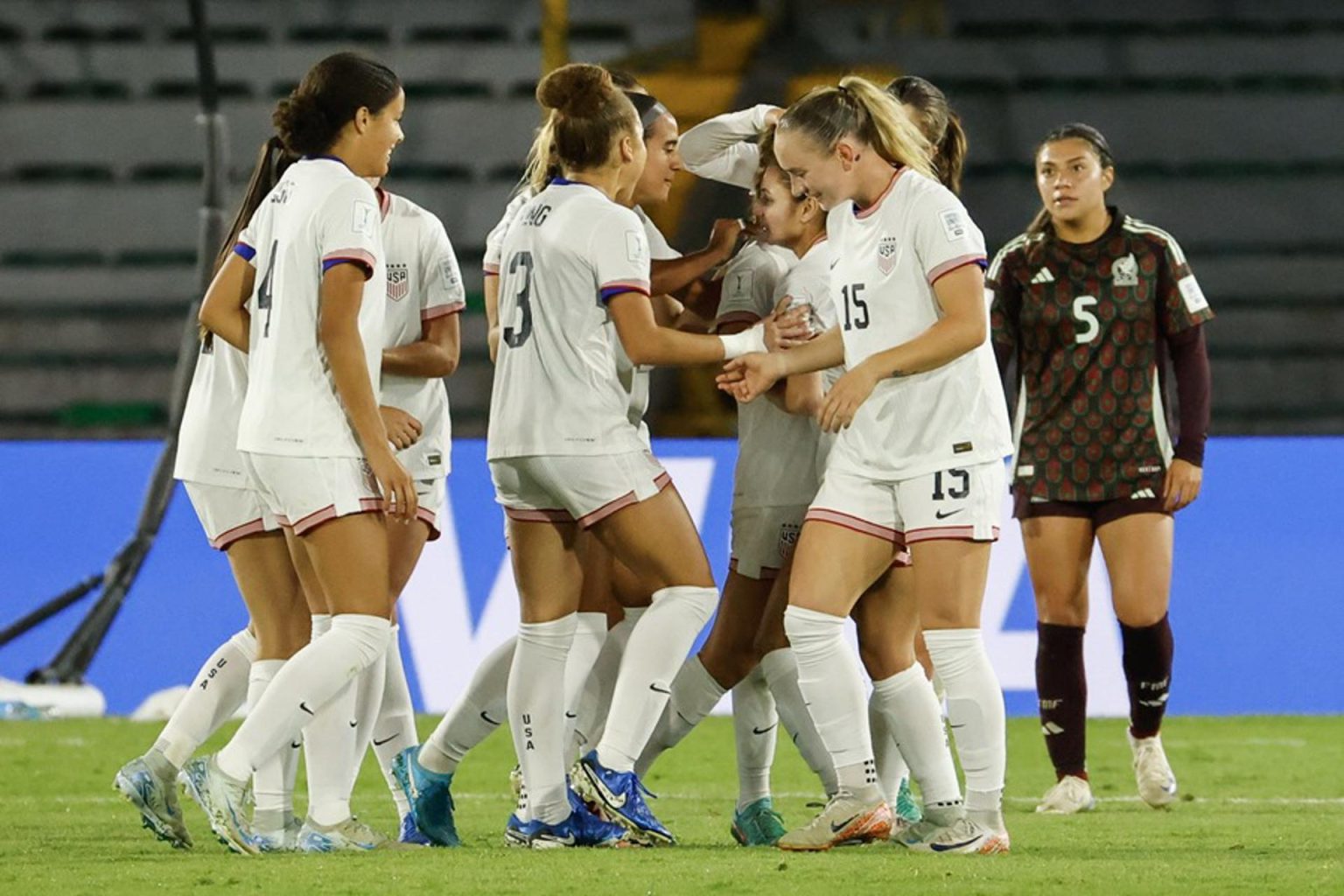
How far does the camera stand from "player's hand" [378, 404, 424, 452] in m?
4.46

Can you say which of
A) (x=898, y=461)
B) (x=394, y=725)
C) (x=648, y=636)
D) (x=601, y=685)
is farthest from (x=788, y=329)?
(x=394, y=725)

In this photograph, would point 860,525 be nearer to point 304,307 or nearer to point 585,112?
point 585,112

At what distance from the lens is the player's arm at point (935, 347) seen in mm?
4062

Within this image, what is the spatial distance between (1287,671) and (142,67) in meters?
8.79

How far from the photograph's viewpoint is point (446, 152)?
13.3m

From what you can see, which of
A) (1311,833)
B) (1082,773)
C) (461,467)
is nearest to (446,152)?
(461,467)

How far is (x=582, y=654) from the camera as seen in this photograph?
15.4 feet

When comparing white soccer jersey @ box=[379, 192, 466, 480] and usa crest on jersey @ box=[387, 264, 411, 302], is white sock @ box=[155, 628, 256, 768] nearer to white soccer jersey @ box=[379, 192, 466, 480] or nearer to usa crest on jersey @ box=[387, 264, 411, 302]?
white soccer jersey @ box=[379, 192, 466, 480]

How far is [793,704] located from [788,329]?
926 millimetres

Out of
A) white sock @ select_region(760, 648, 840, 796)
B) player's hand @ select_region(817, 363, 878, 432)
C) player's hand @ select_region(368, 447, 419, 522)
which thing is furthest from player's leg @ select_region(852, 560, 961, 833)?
player's hand @ select_region(368, 447, 419, 522)

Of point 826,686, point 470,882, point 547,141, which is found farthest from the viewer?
point 547,141

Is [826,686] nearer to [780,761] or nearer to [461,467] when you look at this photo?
[780,761]

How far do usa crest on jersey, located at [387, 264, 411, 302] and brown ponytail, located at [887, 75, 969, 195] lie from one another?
1191 mm

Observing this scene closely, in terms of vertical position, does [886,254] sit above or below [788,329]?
above
